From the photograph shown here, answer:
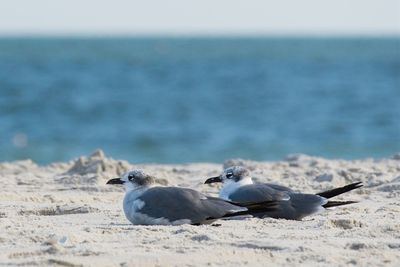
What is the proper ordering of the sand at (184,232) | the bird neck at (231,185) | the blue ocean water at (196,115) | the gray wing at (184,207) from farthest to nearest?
1. the blue ocean water at (196,115)
2. the bird neck at (231,185)
3. the gray wing at (184,207)
4. the sand at (184,232)

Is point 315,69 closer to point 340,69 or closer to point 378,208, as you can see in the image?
point 340,69

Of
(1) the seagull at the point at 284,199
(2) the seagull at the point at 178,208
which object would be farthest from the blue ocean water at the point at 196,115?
(2) the seagull at the point at 178,208

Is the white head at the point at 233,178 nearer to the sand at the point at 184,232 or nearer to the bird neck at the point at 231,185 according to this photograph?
the bird neck at the point at 231,185

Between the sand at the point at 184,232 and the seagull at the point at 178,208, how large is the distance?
0.09m

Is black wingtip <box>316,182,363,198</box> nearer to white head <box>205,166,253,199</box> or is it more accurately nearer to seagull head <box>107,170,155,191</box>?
white head <box>205,166,253,199</box>

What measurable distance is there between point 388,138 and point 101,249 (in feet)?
44.4

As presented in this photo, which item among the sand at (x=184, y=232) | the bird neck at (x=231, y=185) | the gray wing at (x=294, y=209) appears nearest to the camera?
the sand at (x=184, y=232)

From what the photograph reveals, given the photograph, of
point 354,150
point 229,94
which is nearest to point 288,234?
point 354,150

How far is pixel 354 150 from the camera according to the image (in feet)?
53.9

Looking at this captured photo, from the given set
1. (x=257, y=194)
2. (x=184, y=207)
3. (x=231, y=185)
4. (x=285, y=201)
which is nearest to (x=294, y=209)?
(x=285, y=201)

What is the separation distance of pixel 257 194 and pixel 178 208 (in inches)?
22.9

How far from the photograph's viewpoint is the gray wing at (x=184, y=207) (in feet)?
19.9

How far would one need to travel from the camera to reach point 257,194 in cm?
647

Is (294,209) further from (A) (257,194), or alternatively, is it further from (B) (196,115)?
(B) (196,115)
